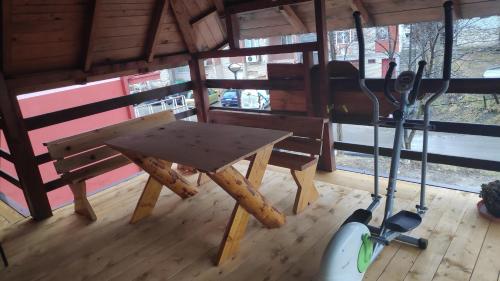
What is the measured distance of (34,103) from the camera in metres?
6.30

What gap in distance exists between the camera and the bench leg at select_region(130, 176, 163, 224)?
3045mm

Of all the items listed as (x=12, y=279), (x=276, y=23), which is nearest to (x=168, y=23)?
(x=276, y=23)

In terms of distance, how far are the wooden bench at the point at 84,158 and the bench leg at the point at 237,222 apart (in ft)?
4.61

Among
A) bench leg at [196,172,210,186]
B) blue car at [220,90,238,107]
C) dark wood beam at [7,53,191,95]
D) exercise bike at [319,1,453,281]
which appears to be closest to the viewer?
exercise bike at [319,1,453,281]

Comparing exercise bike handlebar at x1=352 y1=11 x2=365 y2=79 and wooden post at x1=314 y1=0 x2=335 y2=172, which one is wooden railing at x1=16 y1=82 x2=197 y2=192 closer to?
wooden post at x1=314 y1=0 x2=335 y2=172

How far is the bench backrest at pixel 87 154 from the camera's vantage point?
294 centimetres

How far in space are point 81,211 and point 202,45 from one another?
7.24ft

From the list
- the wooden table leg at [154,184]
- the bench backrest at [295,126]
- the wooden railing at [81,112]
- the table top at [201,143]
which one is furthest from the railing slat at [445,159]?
the wooden railing at [81,112]

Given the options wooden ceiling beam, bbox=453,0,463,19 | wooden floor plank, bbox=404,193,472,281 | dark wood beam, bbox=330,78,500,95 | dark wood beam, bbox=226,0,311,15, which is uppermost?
dark wood beam, bbox=226,0,311,15

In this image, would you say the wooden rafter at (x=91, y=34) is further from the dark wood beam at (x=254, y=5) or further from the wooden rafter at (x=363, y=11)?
the wooden rafter at (x=363, y=11)

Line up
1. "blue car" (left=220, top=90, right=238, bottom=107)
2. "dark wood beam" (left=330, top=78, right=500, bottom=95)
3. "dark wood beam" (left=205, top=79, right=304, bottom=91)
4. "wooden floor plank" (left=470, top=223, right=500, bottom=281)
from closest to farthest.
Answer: "wooden floor plank" (left=470, top=223, right=500, bottom=281), "dark wood beam" (left=330, top=78, right=500, bottom=95), "dark wood beam" (left=205, top=79, right=304, bottom=91), "blue car" (left=220, top=90, right=238, bottom=107)

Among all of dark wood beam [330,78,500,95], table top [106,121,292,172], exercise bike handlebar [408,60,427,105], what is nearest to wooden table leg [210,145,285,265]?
table top [106,121,292,172]

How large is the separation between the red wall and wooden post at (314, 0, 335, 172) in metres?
3.97

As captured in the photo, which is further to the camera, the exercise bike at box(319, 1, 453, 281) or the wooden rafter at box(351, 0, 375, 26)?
the wooden rafter at box(351, 0, 375, 26)
